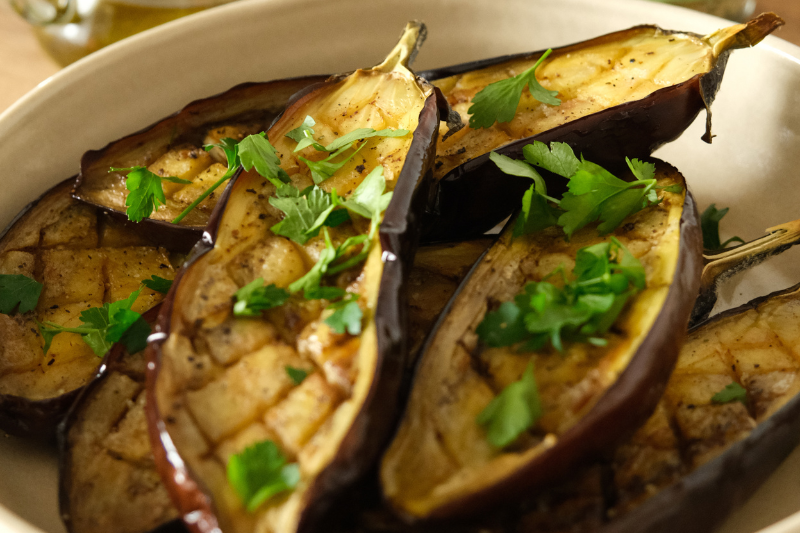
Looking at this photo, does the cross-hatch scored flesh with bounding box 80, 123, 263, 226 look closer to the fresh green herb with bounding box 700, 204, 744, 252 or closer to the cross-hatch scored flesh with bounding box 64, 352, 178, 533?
the cross-hatch scored flesh with bounding box 64, 352, 178, 533

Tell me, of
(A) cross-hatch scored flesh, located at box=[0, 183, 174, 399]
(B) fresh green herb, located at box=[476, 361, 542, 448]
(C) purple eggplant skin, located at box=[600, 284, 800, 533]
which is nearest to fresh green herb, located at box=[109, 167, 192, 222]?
(A) cross-hatch scored flesh, located at box=[0, 183, 174, 399]

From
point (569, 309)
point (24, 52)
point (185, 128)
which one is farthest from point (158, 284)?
point (24, 52)

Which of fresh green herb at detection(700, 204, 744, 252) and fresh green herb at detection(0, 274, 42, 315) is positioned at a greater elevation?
fresh green herb at detection(0, 274, 42, 315)

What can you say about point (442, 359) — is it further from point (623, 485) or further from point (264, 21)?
point (264, 21)

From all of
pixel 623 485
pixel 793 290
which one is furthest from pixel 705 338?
pixel 623 485

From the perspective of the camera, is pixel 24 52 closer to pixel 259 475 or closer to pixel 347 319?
pixel 347 319

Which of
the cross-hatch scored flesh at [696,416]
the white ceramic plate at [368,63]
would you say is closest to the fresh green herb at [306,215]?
the cross-hatch scored flesh at [696,416]

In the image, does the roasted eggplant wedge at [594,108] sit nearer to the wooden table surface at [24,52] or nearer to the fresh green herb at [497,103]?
the fresh green herb at [497,103]
